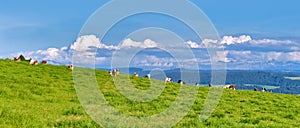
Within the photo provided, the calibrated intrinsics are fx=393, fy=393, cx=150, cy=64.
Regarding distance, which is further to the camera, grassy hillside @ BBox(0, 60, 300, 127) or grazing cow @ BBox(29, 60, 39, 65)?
grazing cow @ BBox(29, 60, 39, 65)

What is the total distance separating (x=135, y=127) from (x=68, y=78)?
71.4 ft

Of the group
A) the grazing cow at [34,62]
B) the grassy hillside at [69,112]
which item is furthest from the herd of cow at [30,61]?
the grassy hillside at [69,112]

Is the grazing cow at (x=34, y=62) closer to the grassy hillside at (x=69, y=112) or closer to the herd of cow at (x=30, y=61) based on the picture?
the herd of cow at (x=30, y=61)

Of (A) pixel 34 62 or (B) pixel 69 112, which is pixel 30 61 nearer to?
(A) pixel 34 62

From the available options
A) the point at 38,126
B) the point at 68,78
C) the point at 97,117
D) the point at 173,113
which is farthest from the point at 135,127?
the point at 68,78

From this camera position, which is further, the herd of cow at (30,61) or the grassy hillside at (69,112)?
the herd of cow at (30,61)

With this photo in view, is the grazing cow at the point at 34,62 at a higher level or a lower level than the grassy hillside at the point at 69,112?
higher

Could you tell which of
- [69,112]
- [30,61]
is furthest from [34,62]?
[69,112]

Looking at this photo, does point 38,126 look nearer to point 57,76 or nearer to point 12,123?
point 12,123

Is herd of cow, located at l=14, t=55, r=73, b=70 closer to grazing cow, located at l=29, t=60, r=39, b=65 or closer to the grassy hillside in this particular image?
grazing cow, located at l=29, t=60, r=39, b=65

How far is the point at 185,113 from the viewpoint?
59.7 ft

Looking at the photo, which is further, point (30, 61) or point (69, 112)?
point (30, 61)

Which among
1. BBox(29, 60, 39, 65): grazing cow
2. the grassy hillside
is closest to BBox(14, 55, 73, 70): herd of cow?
BBox(29, 60, 39, 65): grazing cow

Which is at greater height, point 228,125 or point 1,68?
point 1,68
